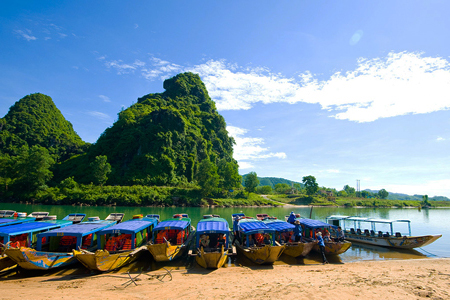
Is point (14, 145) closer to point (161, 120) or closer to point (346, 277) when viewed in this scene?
point (161, 120)

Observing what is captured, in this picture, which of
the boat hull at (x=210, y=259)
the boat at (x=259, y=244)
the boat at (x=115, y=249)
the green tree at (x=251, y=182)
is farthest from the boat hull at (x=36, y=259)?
the green tree at (x=251, y=182)

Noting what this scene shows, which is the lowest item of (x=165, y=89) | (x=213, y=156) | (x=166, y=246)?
(x=166, y=246)

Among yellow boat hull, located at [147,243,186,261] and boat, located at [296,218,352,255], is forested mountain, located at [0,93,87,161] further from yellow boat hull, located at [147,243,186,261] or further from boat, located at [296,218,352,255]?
boat, located at [296,218,352,255]

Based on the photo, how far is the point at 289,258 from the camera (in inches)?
634

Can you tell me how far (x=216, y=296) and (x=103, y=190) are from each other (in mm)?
67181

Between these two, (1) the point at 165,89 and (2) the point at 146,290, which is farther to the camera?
(1) the point at 165,89

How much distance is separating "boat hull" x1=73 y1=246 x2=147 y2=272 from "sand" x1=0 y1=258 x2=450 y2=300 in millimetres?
436

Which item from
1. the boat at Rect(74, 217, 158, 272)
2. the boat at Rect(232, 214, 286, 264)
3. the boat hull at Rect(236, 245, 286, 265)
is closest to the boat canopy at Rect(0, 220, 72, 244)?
the boat at Rect(74, 217, 158, 272)

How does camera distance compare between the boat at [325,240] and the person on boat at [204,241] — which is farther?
the boat at [325,240]

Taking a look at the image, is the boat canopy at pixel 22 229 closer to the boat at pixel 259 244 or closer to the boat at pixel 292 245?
the boat at pixel 259 244

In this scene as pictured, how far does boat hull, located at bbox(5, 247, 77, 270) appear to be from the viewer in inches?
434

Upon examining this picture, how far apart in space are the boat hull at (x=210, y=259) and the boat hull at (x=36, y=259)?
6.69 metres

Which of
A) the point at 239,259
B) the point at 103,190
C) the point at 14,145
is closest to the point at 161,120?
the point at 103,190

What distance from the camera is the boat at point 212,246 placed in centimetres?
1272
